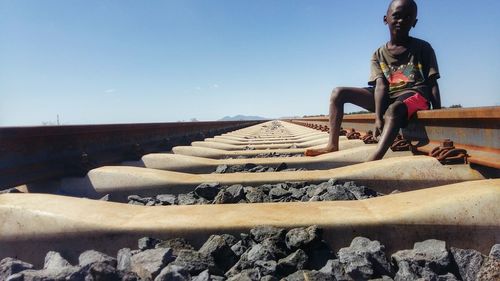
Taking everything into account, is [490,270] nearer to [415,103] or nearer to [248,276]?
[248,276]

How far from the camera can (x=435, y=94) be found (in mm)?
3424

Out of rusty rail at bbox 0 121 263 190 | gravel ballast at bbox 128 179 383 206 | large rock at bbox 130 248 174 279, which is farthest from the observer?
rusty rail at bbox 0 121 263 190

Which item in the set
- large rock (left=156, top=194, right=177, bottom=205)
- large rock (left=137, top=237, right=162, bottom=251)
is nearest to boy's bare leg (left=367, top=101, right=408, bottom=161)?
large rock (left=156, top=194, right=177, bottom=205)

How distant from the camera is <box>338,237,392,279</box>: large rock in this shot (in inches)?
50.4

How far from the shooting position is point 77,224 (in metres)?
1.52

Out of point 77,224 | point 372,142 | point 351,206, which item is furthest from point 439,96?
point 77,224

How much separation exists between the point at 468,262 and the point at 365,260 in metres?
0.36

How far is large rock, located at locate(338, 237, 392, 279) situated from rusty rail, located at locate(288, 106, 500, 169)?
3.34ft

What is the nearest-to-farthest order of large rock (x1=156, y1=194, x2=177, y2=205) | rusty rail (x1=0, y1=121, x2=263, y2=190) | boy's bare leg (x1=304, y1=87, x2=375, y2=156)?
large rock (x1=156, y1=194, x2=177, y2=205), rusty rail (x1=0, y1=121, x2=263, y2=190), boy's bare leg (x1=304, y1=87, x2=375, y2=156)

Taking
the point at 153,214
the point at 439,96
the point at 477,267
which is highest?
the point at 439,96

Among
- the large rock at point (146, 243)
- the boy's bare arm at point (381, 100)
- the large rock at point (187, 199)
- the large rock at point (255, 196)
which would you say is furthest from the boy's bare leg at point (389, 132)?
the large rock at point (146, 243)

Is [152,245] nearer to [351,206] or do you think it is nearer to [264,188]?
[351,206]

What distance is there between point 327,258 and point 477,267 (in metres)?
0.51

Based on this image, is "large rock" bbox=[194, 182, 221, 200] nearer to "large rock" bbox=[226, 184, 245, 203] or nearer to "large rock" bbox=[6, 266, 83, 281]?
"large rock" bbox=[226, 184, 245, 203]
